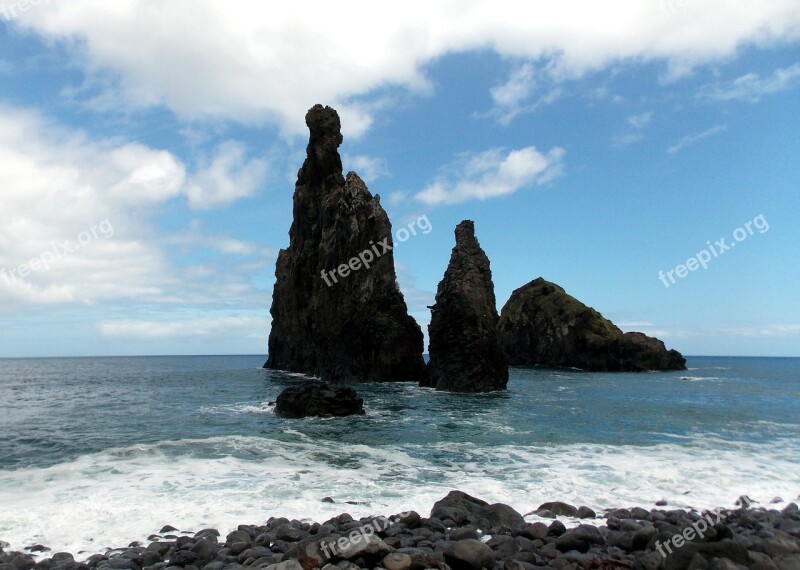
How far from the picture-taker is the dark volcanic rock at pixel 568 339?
93188mm

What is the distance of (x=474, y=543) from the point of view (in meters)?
9.07

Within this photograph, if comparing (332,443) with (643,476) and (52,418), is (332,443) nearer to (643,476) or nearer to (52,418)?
(643,476)

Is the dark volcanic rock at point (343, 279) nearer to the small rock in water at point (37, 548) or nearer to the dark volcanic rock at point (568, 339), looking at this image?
the dark volcanic rock at point (568, 339)

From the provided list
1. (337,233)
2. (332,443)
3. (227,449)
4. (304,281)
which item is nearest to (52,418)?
(227,449)

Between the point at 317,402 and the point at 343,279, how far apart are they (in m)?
34.5

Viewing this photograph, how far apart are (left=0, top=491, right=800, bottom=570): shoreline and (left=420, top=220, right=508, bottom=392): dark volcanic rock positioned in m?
32.1

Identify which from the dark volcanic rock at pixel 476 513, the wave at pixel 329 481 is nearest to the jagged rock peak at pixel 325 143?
the wave at pixel 329 481

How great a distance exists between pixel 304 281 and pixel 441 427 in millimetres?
54309

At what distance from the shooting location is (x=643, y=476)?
16.0 m

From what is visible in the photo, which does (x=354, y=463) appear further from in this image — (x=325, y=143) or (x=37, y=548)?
(x=325, y=143)

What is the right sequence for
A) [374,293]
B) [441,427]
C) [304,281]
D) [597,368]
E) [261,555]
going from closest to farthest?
[261,555] → [441,427] → [374,293] → [304,281] → [597,368]

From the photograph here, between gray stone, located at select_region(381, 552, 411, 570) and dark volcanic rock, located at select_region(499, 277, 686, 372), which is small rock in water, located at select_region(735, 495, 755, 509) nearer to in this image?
gray stone, located at select_region(381, 552, 411, 570)

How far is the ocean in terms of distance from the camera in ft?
41.7

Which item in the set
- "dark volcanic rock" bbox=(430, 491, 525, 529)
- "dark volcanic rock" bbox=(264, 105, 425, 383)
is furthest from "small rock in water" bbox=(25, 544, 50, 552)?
"dark volcanic rock" bbox=(264, 105, 425, 383)
